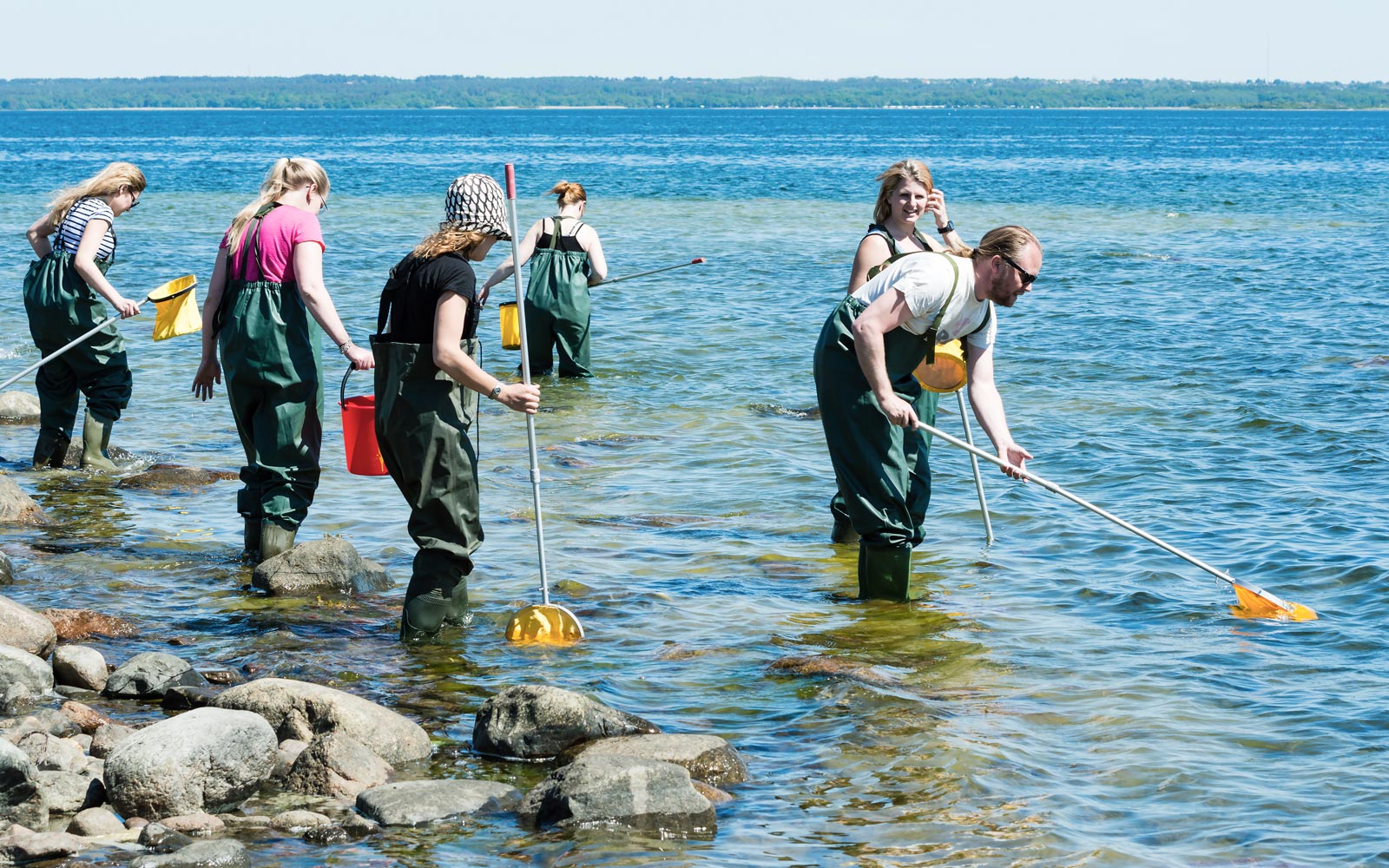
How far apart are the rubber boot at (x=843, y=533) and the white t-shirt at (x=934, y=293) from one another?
2.24m

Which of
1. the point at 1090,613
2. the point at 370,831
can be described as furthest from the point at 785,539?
the point at 370,831

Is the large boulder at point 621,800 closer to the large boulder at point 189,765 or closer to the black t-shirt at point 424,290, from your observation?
the large boulder at point 189,765

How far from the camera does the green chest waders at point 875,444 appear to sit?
20.5 ft

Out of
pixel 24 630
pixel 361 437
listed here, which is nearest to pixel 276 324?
pixel 361 437

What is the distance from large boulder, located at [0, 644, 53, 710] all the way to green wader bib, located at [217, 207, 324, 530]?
165 cm

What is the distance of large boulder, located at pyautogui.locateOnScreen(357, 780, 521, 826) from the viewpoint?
15.0 ft

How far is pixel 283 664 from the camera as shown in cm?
601

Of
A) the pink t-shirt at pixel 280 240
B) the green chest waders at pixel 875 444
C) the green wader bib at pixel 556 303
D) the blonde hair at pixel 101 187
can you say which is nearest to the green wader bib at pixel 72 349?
the blonde hair at pixel 101 187

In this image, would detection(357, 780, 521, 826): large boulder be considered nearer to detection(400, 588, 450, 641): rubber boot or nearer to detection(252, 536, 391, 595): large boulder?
detection(400, 588, 450, 641): rubber boot

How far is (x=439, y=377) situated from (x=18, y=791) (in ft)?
6.86

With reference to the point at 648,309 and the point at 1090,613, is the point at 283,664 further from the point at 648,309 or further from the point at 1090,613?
the point at 648,309

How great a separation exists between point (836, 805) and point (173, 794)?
6.82 ft

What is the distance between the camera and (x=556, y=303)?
13.2m

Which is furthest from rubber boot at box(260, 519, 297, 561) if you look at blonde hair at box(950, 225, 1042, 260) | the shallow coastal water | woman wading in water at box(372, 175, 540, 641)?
blonde hair at box(950, 225, 1042, 260)
